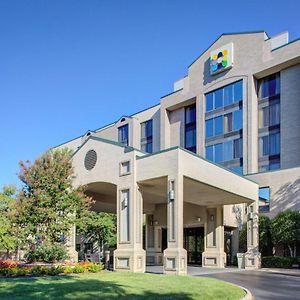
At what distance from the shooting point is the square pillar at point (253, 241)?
29766 millimetres

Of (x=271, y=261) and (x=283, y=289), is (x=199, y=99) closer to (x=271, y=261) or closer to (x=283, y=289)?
(x=271, y=261)

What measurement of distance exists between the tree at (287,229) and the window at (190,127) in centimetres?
2182

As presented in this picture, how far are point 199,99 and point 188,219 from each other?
66.6ft

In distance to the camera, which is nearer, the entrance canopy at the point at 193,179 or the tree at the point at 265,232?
the entrance canopy at the point at 193,179

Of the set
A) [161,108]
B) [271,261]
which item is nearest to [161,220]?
[271,261]

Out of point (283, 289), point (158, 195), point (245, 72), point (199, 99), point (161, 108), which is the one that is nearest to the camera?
point (283, 289)

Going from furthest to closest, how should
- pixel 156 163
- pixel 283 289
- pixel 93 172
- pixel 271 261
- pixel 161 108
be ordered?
pixel 161 108 < pixel 271 261 < pixel 93 172 < pixel 156 163 < pixel 283 289

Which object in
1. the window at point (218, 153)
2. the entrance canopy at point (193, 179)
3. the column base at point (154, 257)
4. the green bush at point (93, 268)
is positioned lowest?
the column base at point (154, 257)

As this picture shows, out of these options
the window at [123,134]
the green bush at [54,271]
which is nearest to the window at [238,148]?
the window at [123,134]

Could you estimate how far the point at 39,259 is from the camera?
2373cm

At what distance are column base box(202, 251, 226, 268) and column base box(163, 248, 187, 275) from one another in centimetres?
1004

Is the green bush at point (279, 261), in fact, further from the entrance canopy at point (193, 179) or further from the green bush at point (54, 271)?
the green bush at point (54, 271)

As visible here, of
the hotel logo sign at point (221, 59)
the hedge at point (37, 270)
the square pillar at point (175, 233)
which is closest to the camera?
the hedge at point (37, 270)

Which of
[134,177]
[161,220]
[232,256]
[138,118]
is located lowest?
[232,256]
